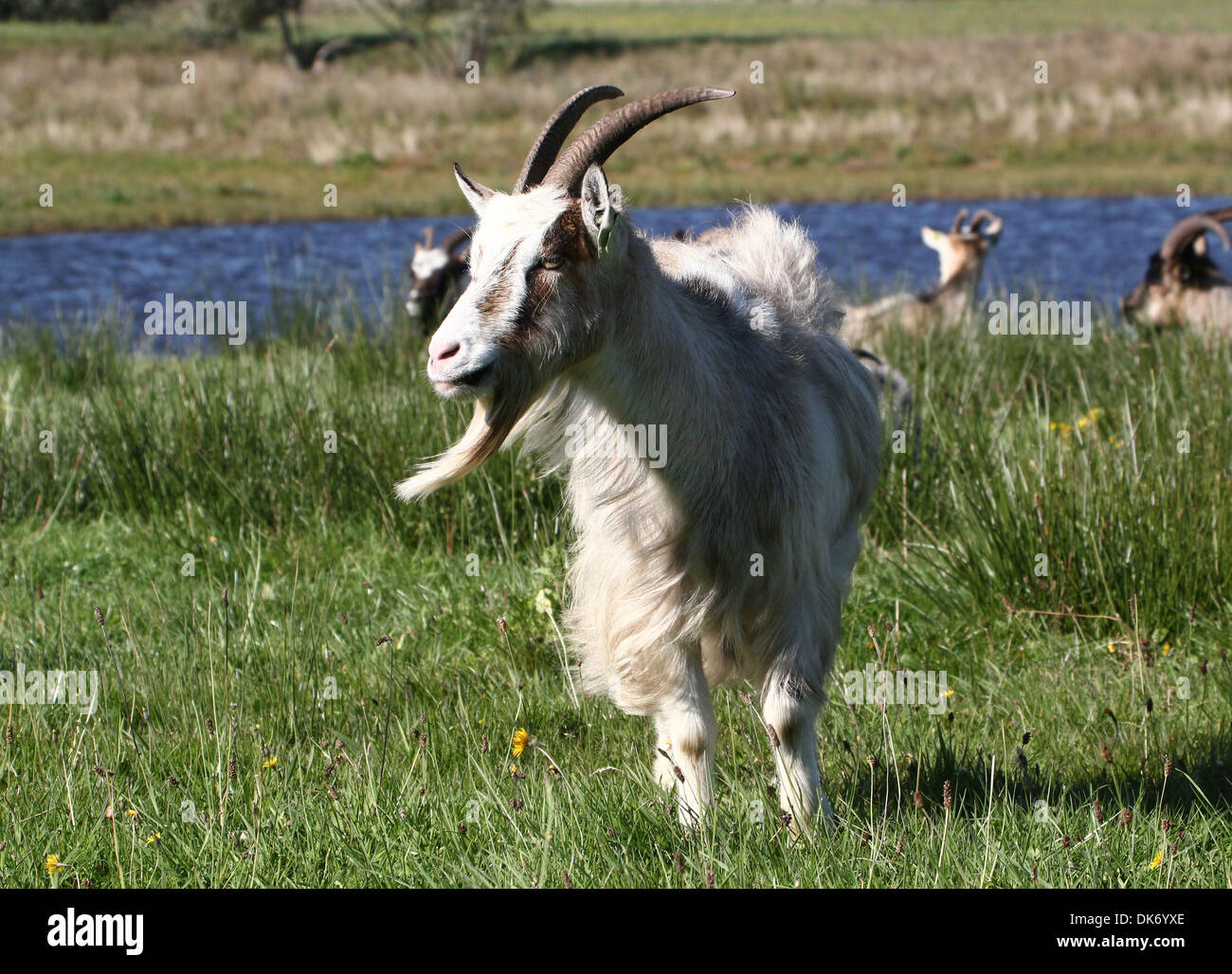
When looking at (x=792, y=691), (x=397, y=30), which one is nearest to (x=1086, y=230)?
(x=792, y=691)

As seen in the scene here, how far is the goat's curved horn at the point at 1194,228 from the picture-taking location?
970 cm

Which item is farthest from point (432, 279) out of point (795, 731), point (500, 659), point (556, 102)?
point (556, 102)

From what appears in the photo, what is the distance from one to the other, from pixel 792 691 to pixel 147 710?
79.2 inches

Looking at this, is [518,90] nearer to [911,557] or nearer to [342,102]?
[342,102]

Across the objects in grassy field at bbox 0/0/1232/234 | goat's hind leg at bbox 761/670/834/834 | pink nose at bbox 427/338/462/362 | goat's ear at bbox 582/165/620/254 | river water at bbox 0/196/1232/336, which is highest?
grassy field at bbox 0/0/1232/234

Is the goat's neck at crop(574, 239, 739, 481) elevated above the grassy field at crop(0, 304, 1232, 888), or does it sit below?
above

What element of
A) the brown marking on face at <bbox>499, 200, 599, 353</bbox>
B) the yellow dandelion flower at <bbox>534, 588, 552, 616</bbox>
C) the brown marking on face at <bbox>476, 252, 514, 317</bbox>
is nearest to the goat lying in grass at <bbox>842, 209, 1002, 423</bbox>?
the yellow dandelion flower at <bbox>534, 588, 552, 616</bbox>

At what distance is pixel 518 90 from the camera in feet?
125

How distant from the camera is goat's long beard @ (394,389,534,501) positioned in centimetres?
360

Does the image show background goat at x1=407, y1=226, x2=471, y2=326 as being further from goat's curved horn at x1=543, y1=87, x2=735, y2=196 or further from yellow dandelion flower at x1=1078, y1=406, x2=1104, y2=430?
goat's curved horn at x1=543, y1=87, x2=735, y2=196

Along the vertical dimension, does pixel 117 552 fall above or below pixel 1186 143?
below

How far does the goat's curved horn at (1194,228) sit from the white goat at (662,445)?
252 inches

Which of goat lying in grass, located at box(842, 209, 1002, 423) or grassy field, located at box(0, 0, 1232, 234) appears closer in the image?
goat lying in grass, located at box(842, 209, 1002, 423)

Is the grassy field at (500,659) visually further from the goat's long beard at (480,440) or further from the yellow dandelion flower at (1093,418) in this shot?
the goat's long beard at (480,440)
